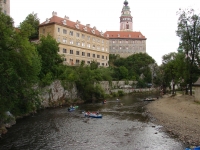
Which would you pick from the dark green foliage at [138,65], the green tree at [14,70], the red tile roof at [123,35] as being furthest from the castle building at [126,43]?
the green tree at [14,70]

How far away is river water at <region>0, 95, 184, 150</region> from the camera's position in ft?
53.3

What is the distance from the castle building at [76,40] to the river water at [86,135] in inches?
1214

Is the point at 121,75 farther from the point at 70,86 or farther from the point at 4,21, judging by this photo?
the point at 4,21

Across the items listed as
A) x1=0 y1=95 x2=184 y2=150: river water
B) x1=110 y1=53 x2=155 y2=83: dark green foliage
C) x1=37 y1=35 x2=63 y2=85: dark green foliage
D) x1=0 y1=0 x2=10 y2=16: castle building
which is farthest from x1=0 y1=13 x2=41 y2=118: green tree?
x1=110 y1=53 x2=155 y2=83: dark green foliage

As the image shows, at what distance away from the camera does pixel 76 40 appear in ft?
207

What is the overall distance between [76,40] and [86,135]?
46.7m

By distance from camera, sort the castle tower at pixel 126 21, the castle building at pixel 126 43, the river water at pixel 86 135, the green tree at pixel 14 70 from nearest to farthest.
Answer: the river water at pixel 86 135 → the green tree at pixel 14 70 → the castle building at pixel 126 43 → the castle tower at pixel 126 21

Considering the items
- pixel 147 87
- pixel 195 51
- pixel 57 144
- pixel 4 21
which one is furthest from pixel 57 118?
pixel 147 87

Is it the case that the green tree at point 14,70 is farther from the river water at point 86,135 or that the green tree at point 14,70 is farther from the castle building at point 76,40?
the castle building at point 76,40

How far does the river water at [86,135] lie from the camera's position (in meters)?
16.3

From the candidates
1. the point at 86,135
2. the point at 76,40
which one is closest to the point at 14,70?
the point at 86,135

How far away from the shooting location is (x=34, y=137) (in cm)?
1855

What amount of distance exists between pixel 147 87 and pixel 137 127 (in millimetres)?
62135

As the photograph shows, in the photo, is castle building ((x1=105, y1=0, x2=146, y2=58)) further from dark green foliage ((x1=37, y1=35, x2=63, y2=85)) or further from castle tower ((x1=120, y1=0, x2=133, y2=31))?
dark green foliage ((x1=37, y1=35, x2=63, y2=85))
